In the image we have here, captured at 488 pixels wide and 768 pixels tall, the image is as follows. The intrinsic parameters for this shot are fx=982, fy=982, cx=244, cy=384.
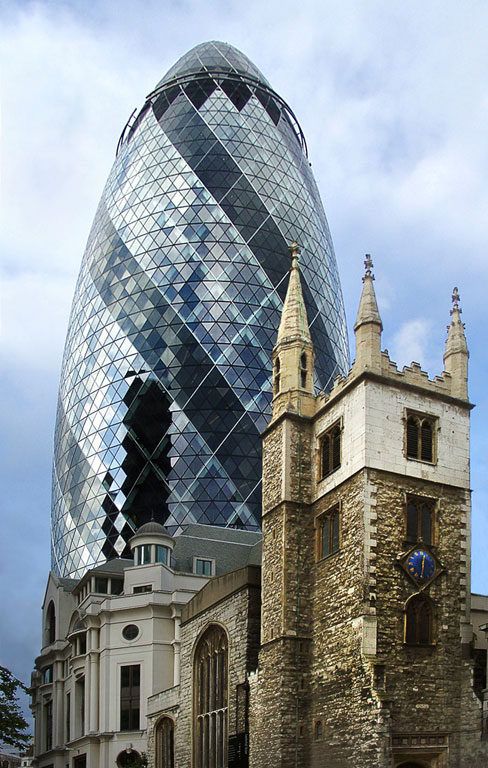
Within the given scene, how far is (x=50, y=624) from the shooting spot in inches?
2406

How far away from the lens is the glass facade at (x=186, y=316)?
2537 inches

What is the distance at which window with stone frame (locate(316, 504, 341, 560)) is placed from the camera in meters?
30.5

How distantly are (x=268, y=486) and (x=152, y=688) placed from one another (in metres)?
17.6

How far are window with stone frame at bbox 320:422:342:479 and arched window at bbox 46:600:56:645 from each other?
33.0 meters

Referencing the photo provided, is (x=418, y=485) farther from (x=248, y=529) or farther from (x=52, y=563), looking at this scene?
(x=52, y=563)

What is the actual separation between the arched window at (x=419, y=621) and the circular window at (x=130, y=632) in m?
22.4

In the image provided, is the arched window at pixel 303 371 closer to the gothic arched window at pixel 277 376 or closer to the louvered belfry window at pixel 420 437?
the gothic arched window at pixel 277 376

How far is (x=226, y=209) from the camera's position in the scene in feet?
231

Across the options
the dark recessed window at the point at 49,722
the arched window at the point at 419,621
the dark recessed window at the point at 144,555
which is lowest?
the dark recessed window at the point at 49,722

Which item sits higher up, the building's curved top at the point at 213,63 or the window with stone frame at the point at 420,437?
the building's curved top at the point at 213,63

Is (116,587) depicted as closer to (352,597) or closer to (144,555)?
(144,555)

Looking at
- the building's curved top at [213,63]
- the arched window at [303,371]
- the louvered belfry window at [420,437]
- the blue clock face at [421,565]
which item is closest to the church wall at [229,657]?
the blue clock face at [421,565]

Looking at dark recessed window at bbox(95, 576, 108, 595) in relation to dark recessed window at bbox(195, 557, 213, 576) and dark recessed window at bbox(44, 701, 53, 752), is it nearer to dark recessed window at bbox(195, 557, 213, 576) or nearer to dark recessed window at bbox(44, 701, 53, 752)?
dark recessed window at bbox(195, 557, 213, 576)

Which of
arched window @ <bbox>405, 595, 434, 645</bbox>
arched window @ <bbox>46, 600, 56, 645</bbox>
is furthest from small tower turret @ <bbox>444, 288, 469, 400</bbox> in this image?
arched window @ <bbox>46, 600, 56, 645</bbox>
